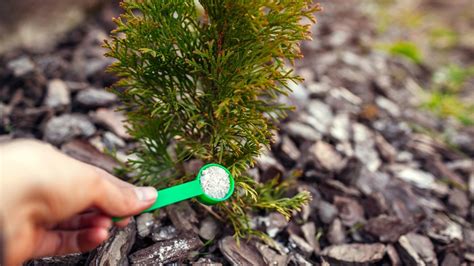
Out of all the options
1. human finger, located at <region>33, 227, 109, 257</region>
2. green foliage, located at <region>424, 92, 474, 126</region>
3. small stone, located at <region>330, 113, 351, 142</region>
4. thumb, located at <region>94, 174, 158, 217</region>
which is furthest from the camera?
green foliage, located at <region>424, 92, 474, 126</region>

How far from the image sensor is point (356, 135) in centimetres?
401

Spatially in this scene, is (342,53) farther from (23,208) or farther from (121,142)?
(23,208)

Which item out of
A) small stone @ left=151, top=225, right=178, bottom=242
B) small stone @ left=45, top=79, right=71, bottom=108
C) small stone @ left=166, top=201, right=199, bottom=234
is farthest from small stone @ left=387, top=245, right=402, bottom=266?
small stone @ left=45, top=79, right=71, bottom=108

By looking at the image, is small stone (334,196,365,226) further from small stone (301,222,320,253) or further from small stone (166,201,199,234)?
small stone (166,201,199,234)

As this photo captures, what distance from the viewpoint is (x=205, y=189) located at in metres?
2.17

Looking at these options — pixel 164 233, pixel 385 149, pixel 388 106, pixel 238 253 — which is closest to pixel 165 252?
pixel 164 233

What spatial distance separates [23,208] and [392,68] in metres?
4.78

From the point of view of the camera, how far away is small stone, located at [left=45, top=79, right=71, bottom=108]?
3594mm

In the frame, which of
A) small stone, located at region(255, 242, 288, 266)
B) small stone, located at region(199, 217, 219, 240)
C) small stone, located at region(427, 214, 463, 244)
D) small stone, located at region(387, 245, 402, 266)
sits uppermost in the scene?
small stone, located at region(199, 217, 219, 240)

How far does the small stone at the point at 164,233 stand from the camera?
8.43ft

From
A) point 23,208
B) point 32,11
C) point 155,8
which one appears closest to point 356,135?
point 155,8

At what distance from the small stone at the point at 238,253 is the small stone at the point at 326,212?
2.33 ft

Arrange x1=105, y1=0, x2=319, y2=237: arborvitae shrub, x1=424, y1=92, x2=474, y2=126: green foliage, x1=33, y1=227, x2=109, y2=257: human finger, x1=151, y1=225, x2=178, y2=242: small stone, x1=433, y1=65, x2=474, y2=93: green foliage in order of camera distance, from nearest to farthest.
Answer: x1=33, y1=227, x2=109, y2=257: human finger
x1=105, y1=0, x2=319, y2=237: arborvitae shrub
x1=151, y1=225, x2=178, y2=242: small stone
x1=424, y1=92, x2=474, y2=126: green foliage
x1=433, y1=65, x2=474, y2=93: green foliage

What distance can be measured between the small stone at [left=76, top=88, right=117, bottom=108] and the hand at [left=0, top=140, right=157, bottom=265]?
189cm
